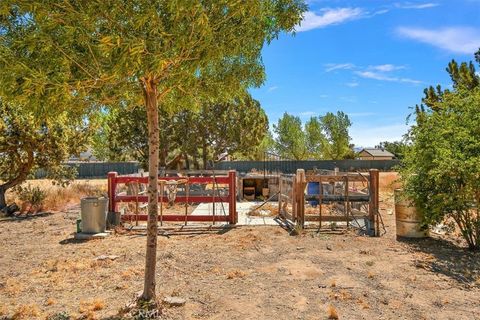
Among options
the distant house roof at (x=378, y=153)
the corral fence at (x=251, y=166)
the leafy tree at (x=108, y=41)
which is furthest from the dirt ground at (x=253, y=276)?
the distant house roof at (x=378, y=153)

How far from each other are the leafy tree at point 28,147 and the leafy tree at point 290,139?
1860 inches

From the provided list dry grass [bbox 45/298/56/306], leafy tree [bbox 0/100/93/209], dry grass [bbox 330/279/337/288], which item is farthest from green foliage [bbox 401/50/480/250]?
leafy tree [bbox 0/100/93/209]

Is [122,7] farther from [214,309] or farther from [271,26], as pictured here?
[214,309]

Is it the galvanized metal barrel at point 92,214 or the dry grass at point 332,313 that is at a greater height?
the galvanized metal barrel at point 92,214

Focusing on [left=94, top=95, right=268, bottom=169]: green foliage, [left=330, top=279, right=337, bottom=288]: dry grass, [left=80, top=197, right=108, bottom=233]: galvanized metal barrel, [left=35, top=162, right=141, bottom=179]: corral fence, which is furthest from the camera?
[left=35, top=162, right=141, bottom=179]: corral fence

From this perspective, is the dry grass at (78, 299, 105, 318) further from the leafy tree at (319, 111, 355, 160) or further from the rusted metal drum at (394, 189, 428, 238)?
the leafy tree at (319, 111, 355, 160)

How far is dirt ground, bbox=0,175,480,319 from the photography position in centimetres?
504

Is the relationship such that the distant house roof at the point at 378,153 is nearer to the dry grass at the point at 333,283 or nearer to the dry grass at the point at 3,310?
the dry grass at the point at 333,283

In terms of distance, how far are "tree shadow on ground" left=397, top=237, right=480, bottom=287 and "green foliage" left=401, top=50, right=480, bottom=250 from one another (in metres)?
0.48

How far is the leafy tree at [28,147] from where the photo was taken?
13.7m

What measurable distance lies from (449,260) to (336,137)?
54.8 meters

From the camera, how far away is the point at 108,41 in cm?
344

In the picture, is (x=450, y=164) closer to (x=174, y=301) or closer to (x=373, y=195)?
(x=373, y=195)

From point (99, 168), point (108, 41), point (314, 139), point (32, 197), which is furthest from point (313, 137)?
point (108, 41)
